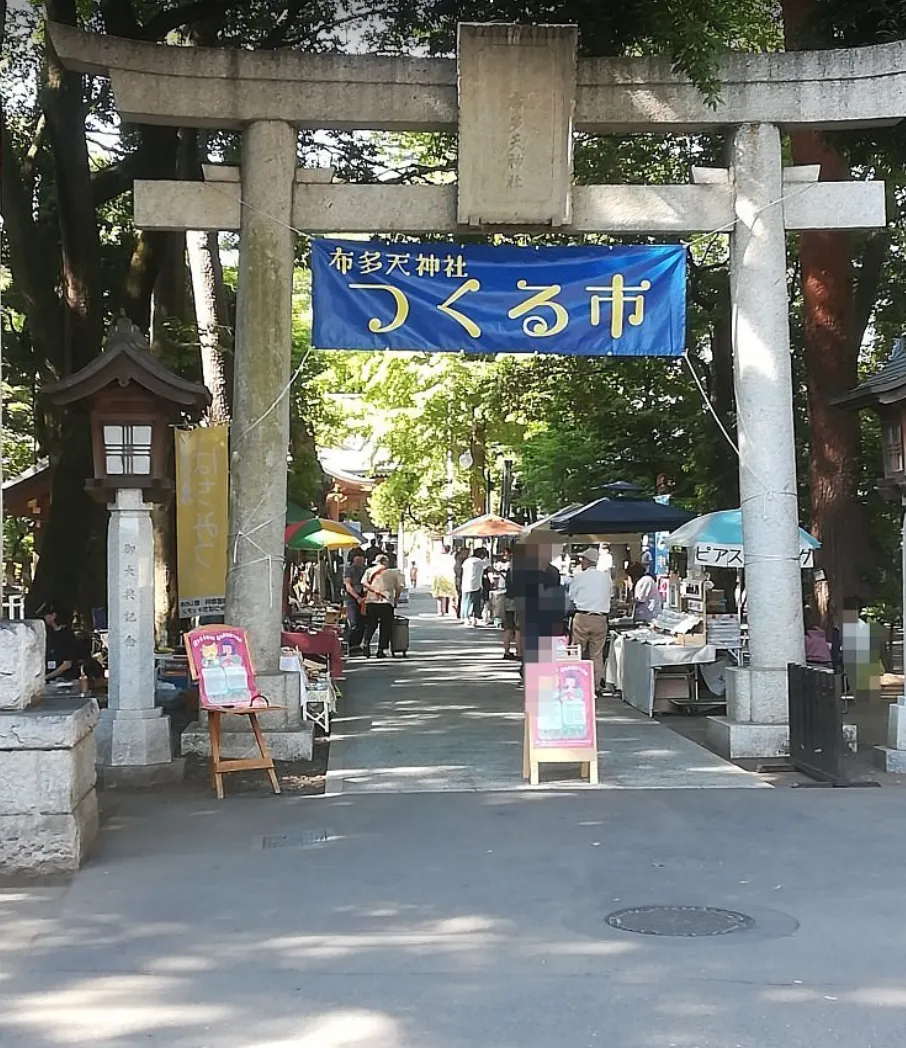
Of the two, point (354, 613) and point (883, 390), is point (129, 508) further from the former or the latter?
point (354, 613)

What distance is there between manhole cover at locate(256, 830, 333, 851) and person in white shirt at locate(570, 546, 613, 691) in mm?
6823

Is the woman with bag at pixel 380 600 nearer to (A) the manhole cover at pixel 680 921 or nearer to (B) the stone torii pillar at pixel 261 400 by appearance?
(B) the stone torii pillar at pixel 261 400

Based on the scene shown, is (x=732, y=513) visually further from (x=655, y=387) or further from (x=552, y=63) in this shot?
(x=655, y=387)

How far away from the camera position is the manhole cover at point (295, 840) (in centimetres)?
800

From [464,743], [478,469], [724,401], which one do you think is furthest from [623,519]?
[478,469]

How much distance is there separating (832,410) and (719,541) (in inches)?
109

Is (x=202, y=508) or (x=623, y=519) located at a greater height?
(x=623, y=519)

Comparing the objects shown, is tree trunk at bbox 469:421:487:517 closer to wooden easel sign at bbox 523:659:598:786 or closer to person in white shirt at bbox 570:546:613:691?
person in white shirt at bbox 570:546:613:691

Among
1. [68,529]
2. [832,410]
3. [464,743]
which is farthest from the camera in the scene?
[68,529]

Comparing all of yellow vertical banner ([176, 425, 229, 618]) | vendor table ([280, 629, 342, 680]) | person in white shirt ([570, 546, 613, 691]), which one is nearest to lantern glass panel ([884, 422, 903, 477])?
person in white shirt ([570, 546, 613, 691])

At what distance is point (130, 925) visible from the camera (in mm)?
6293

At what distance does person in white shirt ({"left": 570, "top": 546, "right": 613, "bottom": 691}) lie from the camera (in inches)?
574

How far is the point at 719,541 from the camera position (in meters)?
14.5

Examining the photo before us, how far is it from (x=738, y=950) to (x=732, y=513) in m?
9.91
